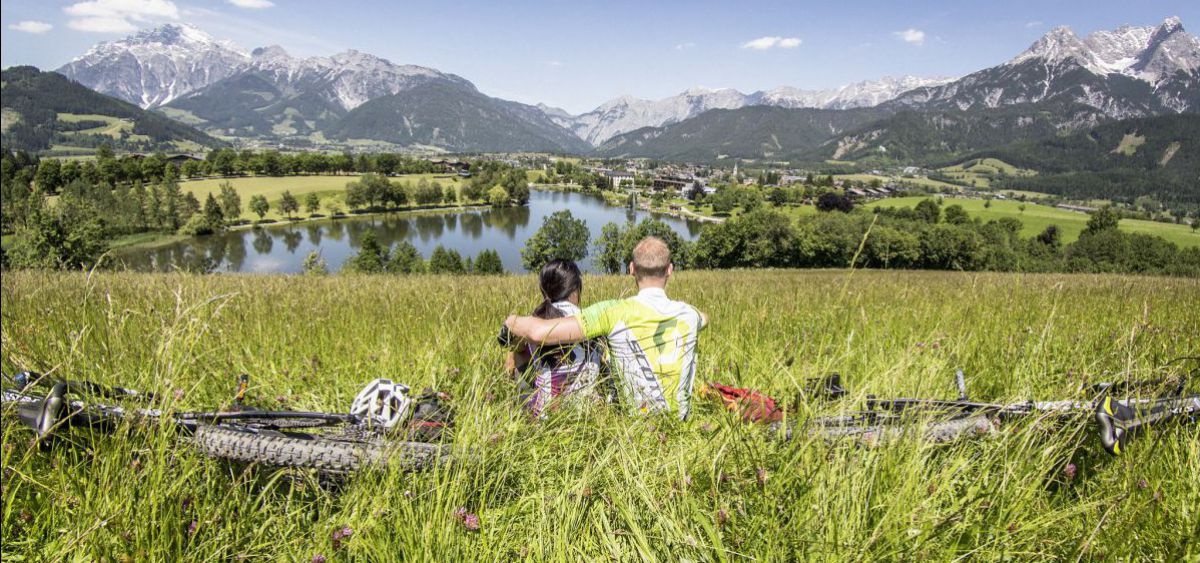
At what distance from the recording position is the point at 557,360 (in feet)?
9.40

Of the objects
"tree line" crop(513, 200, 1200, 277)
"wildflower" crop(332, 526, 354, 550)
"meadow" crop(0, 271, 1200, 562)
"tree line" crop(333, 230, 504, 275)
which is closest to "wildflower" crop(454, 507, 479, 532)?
"meadow" crop(0, 271, 1200, 562)

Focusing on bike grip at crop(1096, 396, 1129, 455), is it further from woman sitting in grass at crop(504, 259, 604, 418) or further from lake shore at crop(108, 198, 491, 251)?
lake shore at crop(108, 198, 491, 251)

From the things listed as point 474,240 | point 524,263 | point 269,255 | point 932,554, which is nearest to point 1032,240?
point 524,263

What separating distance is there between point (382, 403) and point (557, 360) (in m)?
0.98

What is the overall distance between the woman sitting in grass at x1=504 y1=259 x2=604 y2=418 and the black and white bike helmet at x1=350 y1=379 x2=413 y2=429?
0.51m

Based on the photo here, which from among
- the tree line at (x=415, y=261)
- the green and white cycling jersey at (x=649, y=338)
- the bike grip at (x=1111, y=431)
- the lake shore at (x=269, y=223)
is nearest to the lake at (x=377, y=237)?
the lake shore at (x=269, y=223)

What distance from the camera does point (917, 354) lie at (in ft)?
9.09

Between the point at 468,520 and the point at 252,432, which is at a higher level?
the point at 252,432

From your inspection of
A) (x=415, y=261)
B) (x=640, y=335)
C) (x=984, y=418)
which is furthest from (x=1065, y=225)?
(x=640, y=335)

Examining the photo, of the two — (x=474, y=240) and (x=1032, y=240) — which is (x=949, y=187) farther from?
(x=474, y=240)

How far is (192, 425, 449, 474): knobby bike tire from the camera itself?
163 centimetres

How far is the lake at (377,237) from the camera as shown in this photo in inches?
2534

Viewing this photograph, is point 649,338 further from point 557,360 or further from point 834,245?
point 834,245

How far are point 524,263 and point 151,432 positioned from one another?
63480 mm
